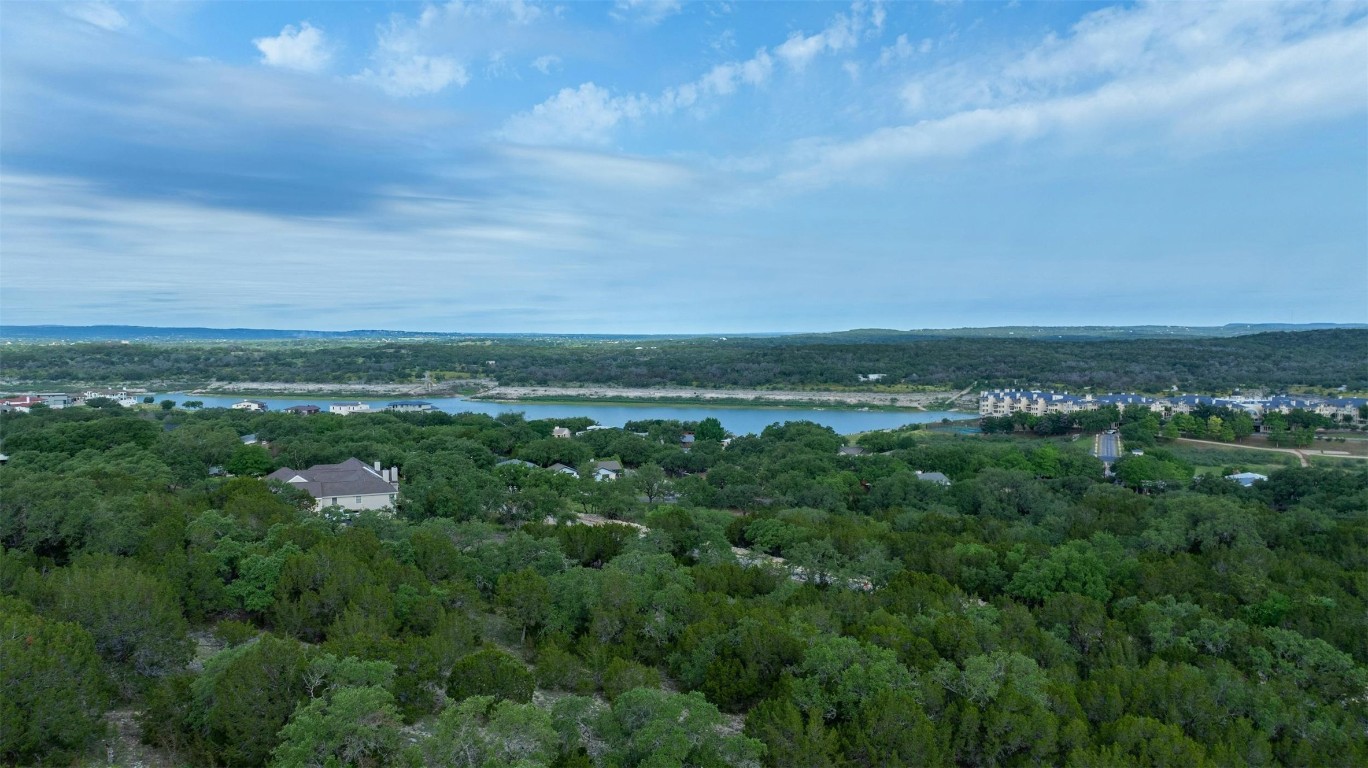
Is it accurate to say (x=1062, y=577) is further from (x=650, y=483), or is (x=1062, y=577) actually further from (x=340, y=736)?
(x=650, y=483)

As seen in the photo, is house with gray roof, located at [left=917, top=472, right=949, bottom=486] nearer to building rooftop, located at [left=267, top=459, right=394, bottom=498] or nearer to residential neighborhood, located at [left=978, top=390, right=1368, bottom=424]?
building rooftop, located at [left=267, top=459, right=394, bottom=498]

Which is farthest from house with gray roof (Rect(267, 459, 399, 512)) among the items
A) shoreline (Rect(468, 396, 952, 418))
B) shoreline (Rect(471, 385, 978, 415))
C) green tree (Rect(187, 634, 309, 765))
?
shoreline (Rect(471, 385, 978, 415))

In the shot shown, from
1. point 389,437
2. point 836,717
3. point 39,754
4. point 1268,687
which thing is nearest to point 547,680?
point 836,717

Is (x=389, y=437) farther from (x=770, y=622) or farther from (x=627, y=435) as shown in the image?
(x=770, y=622)

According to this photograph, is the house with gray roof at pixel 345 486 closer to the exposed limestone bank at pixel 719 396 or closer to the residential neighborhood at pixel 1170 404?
the residential neighborhood at pixel 1170 404

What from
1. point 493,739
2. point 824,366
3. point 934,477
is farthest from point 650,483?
point 824,366
